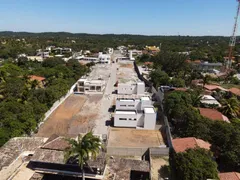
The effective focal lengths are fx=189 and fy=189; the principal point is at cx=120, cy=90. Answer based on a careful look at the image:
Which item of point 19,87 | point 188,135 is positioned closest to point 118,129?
point 188,135

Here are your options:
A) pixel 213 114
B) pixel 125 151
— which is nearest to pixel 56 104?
pixel 125 151

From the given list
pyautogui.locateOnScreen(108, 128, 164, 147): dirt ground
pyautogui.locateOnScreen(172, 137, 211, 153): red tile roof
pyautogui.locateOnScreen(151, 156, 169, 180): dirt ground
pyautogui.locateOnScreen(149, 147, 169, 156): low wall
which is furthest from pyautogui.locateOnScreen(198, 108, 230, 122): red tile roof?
pyautogui.locateOnScreen(151, 156, 169, 180): dirt ground

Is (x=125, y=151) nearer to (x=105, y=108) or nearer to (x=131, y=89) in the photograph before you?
(x=105, y=108)

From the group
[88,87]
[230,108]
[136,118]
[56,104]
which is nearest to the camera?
[136,118]

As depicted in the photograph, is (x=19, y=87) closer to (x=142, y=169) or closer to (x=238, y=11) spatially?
(x=142, y=169)

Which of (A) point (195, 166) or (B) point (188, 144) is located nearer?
(A) point (195, 166)

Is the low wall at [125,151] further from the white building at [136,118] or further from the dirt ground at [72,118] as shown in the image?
the dirt ground at [72,118]

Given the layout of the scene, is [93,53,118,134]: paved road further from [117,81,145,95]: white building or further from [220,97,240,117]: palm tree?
[220,97,240,117]: palm tree

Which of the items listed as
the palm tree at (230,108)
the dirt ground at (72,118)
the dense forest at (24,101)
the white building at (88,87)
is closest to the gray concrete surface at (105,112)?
the dirt ground at (72,118)
